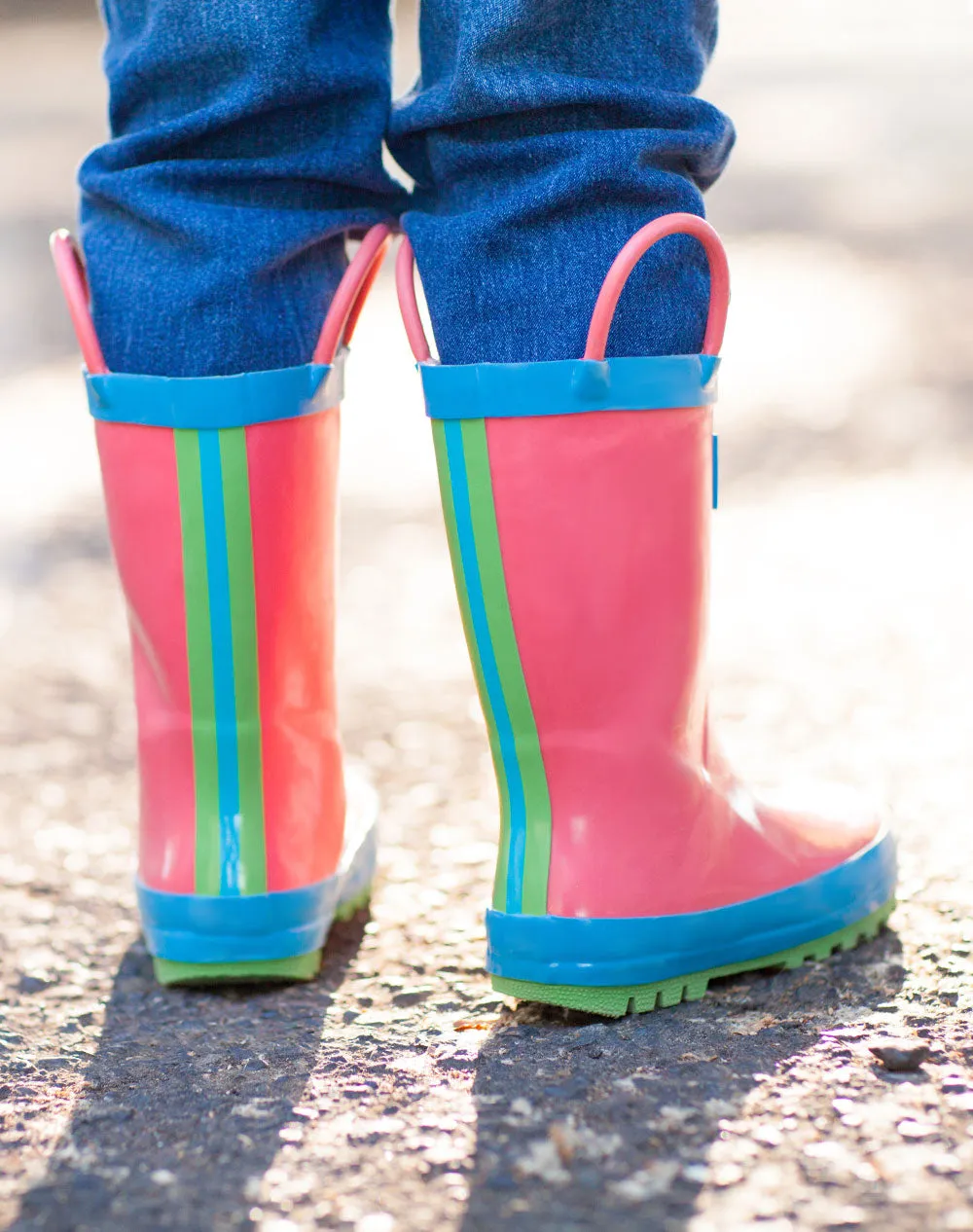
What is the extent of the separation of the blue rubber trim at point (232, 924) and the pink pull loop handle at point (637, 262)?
17.2 inches

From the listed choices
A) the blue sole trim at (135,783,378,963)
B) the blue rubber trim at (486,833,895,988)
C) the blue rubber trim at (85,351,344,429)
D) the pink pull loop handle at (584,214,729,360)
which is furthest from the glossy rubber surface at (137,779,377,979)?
the pink pull loop handle at (584,214,729,360)

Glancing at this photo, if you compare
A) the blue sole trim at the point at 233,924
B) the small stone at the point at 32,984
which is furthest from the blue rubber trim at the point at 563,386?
the small stone at the point at 32,984

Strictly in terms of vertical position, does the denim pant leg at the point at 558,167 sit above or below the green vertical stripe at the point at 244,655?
above

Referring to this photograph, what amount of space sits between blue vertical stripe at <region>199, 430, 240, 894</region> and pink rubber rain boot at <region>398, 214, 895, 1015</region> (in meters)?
0.15

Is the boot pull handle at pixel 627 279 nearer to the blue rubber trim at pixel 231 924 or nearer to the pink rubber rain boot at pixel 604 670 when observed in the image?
the pink rubber rain boot at pixel 604 670

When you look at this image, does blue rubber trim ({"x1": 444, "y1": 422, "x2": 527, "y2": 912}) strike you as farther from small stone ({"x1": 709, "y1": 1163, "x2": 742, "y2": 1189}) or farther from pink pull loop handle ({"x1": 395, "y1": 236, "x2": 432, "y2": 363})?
small stone ({"x1": 709, "y1": 1163, "x2": 742, "y2": 1189})

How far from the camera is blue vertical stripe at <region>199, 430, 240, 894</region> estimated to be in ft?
3.45

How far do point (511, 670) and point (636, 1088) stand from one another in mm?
272

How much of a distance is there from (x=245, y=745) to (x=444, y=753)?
50 centimetres

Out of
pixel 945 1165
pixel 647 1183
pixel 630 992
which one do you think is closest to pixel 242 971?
pixel 630 992

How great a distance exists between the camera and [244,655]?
110 cm

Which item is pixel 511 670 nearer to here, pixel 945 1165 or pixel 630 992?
pixel 630 992

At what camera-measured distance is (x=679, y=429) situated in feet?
3.31

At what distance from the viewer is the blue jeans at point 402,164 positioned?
3.22 ft
